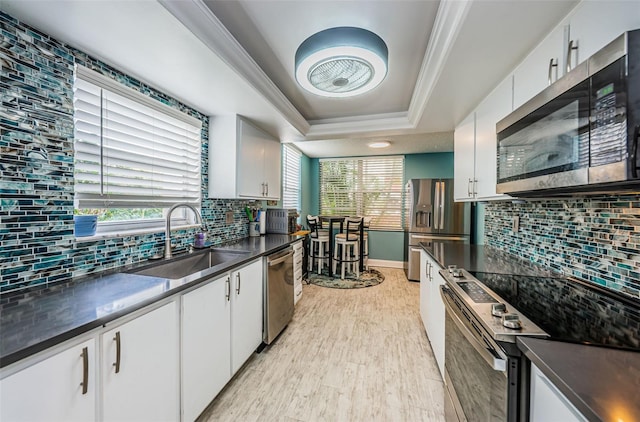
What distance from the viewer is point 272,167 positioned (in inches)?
122

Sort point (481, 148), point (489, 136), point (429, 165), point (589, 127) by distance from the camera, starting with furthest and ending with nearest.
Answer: point (429, 165)
point (481, 148)
point (489, 136)
point (589, 127)

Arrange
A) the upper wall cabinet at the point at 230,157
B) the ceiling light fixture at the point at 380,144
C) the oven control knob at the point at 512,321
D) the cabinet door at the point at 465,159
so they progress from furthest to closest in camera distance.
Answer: the ceiling light fixture at the point at 380,144 → the upper wall cabinet at the point at 230,157 → the cabinet door at the point at 465,159 → the oven control knob at the point at 512,321

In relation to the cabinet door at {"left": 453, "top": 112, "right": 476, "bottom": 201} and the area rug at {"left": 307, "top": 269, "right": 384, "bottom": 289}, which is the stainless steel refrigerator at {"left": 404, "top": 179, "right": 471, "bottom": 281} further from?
the cabinet door at {"left": 453, "top": 112, "right": 476, "bottom": 201}

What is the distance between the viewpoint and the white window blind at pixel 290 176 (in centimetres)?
427

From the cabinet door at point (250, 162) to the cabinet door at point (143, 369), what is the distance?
4.67 ft

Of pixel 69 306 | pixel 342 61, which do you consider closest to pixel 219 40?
pixel 342 61

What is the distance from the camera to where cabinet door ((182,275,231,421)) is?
4.40 ft

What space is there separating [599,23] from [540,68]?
0.38m

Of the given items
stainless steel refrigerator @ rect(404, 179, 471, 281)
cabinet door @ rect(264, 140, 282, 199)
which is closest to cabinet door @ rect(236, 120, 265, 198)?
cabinet door @ rect(264, 140, 282, 199)

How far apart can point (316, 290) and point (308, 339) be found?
4.49ft

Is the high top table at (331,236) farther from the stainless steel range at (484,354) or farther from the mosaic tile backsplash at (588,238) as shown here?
the stainless steel range at (484,354)

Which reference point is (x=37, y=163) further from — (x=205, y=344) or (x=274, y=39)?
(x=274, y=39)

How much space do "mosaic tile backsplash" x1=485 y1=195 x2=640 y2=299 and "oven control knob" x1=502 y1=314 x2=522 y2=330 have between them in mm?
644

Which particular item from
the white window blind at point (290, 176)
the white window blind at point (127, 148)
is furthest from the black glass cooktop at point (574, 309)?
the white window blind at point (290, 176)
